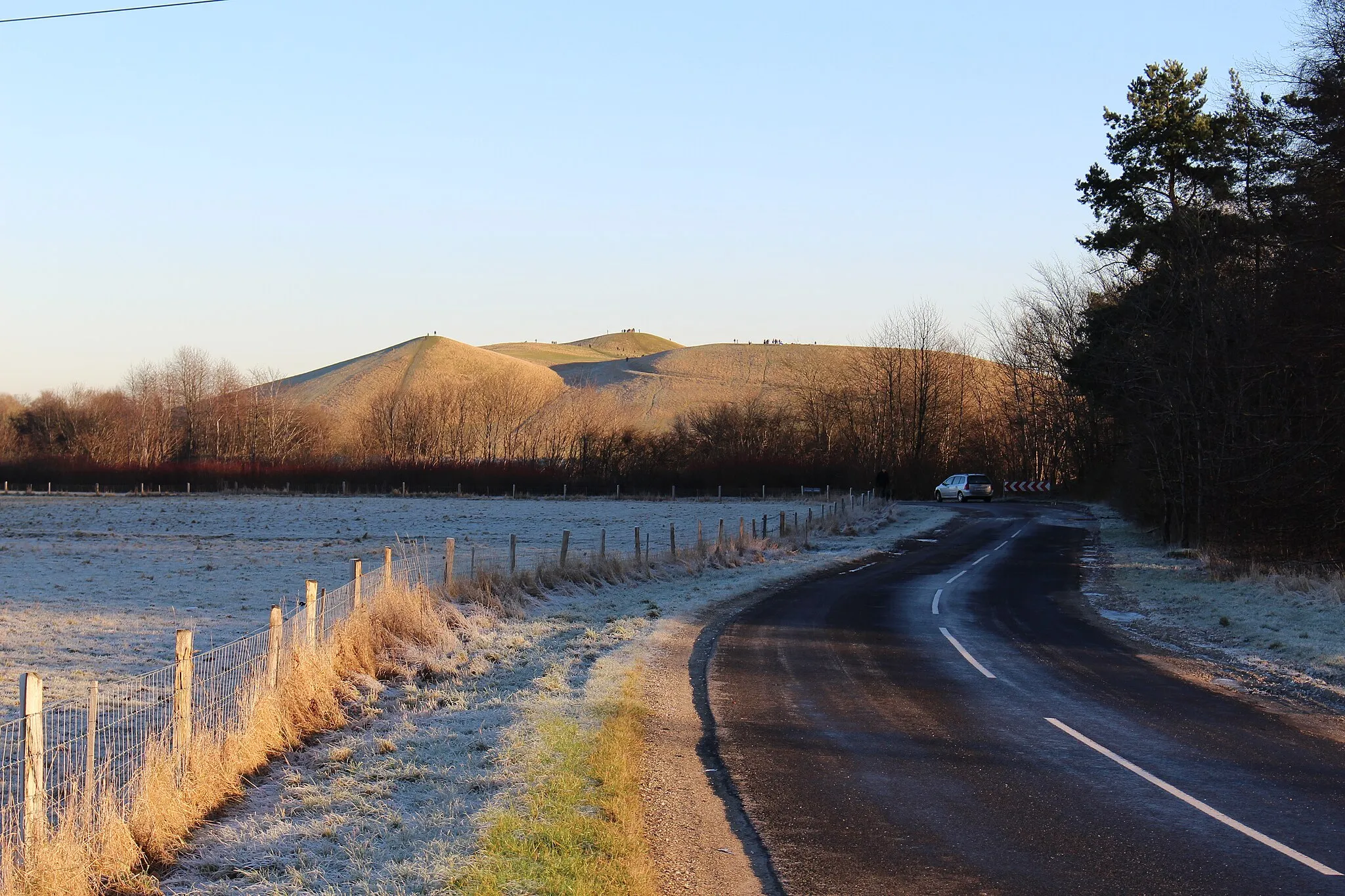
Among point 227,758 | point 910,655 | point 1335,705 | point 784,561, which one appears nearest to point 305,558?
point 784,561

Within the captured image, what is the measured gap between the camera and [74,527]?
170 ft

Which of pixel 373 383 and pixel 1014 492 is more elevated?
pixel 373 383

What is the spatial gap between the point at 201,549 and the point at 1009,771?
36.3m

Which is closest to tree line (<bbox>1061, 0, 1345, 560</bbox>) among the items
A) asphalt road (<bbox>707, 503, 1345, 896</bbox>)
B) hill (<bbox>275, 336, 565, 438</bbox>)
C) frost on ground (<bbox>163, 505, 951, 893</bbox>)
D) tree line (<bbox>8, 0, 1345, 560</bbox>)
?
tree line (<bbox>8, 0, 1345, 560</bbox>)

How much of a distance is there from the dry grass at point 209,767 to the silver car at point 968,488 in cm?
5084

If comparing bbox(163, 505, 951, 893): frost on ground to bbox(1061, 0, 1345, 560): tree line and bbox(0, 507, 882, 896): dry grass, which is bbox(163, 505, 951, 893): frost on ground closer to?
bbox(0, 507, 882, 896): dry grass

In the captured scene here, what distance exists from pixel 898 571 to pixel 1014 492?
1795 inches

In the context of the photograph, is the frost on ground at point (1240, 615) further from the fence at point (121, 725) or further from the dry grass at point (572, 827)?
the fence at point (121, 725)

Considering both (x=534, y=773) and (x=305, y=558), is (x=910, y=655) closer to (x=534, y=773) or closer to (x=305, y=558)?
(x=534, y=773)

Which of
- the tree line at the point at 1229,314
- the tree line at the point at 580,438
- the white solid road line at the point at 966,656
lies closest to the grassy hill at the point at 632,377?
the tree line at the point at 580,438

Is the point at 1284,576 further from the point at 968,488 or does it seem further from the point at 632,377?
the point at 632,377

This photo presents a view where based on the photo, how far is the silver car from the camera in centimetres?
6125

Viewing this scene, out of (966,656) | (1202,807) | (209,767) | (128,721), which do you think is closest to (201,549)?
(128,721)

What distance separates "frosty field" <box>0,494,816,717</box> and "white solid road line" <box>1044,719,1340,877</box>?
11.2m
